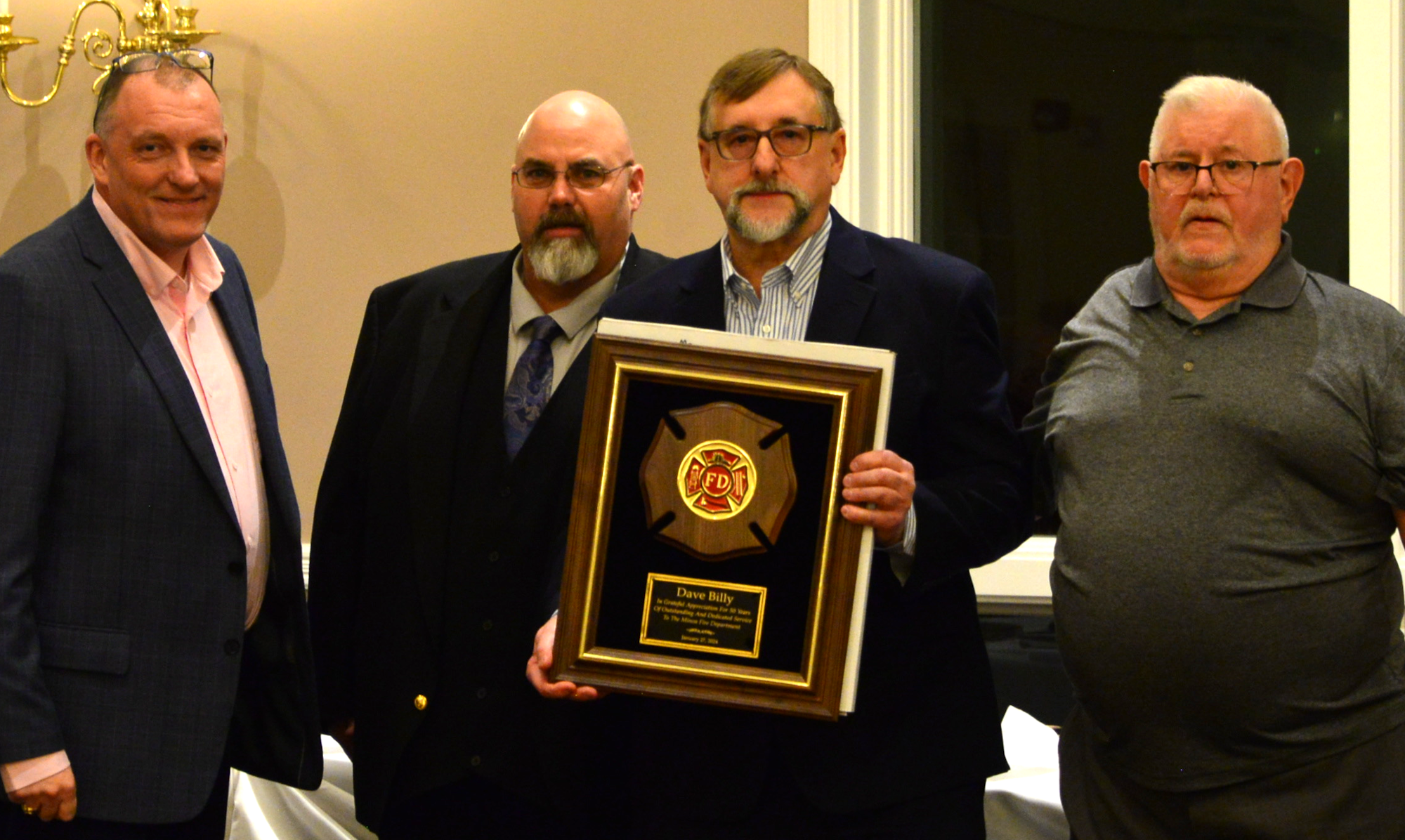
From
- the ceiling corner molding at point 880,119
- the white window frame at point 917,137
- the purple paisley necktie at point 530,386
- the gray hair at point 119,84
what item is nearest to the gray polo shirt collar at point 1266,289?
the purple paisley necktie at point 530,386

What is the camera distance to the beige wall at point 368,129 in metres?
3.07

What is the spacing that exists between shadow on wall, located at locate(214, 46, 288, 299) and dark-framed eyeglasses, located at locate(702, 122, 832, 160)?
174 cm

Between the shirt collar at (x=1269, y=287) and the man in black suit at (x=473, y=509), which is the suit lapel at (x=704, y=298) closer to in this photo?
the man in black suit at (x=473, y=509)

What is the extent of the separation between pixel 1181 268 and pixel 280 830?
1790 millimetres

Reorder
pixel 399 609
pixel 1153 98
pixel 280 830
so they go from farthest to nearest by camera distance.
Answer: pixel 1153 98 < pixel 280 830 < pixel 399 609

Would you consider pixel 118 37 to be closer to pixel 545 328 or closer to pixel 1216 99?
pixel 545 328

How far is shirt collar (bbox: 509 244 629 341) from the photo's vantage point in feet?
6.93

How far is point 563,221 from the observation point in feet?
6.86

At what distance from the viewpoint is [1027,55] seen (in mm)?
3121

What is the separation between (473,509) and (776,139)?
67 centimetres

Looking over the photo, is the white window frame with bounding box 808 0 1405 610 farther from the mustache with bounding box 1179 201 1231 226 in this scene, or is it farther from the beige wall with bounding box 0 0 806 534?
the mustache with bounding box 1179 201 1231 226

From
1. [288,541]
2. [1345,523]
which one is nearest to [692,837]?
[288,541]

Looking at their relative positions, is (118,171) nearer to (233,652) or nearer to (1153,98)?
(233,652)

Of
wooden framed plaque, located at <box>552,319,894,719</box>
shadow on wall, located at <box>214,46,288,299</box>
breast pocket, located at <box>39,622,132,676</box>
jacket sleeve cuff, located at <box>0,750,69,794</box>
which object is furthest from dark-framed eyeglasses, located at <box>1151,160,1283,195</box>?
shadow on wall, located at <box>214,46,288,299</box>
